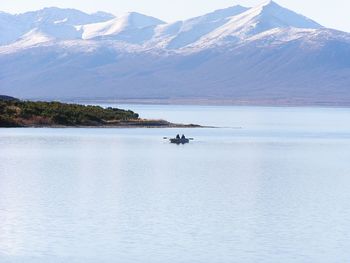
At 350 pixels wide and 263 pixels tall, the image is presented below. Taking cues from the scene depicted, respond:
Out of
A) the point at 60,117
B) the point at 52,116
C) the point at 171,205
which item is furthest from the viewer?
the point at 60,117

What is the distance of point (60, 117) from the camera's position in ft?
344

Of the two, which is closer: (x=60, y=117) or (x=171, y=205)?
(x=171, y=205)

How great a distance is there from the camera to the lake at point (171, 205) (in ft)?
107

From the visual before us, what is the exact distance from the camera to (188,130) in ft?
356

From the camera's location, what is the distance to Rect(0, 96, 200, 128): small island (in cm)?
10162

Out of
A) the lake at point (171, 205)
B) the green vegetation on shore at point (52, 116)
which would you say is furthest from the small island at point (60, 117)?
the lake at point (171, 205)

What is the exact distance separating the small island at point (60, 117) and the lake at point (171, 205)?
76.5 ft

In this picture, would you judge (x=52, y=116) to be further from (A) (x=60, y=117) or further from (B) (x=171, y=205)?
(B) (x=171, y=205)

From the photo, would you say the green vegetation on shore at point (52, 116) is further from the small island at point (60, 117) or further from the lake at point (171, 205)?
the lake at point (171, 205)

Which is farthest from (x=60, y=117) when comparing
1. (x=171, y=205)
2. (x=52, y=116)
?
(x=171, y=205)

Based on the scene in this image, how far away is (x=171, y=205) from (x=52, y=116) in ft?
207

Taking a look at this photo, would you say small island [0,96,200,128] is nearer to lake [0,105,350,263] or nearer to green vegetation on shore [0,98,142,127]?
green vegetation on shore [0,98,142,127]

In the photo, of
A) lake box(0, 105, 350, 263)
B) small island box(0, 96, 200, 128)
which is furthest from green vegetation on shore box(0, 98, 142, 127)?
lake box(0, 105, 350, 263)

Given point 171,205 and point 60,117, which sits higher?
point 60,117
